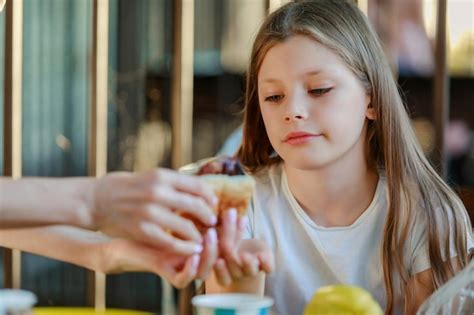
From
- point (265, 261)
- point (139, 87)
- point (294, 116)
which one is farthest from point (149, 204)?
point (139, 87)

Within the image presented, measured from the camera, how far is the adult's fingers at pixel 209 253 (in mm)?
1123

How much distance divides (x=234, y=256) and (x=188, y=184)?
173 mm

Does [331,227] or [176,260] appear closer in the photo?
[176,260]

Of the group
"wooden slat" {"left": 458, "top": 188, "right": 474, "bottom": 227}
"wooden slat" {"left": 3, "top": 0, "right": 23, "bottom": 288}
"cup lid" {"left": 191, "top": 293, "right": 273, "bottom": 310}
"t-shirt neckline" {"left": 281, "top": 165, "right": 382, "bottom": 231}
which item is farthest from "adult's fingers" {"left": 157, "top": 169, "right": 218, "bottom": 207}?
"wooden slat" {"left": 3, "top": 0, "right": 23, "bottom": 288}

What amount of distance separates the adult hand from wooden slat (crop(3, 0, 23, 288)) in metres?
1.68

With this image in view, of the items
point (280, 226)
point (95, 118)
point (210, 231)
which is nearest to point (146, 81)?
point (95, 118)

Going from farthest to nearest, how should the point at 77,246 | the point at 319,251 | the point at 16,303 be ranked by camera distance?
1. the point at 319,251
2. the point at 77,246
3. the point at 16,303

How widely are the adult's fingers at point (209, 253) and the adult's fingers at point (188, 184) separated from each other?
6 cm

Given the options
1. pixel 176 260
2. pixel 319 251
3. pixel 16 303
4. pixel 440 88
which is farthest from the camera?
pixel 440 88

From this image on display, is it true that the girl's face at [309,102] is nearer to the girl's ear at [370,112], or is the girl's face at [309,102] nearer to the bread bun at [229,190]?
the girl's ear at [370,112]

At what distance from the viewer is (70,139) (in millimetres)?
3980

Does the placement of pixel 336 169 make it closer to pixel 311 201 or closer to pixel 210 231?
pixel 311 201

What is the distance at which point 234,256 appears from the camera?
117 cm

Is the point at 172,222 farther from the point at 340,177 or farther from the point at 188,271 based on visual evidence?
the point at 340,177
